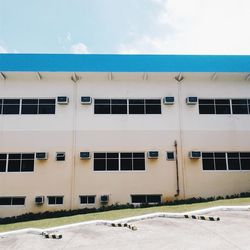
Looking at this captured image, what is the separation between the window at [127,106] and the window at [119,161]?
238cm

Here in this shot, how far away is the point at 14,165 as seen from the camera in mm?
14953

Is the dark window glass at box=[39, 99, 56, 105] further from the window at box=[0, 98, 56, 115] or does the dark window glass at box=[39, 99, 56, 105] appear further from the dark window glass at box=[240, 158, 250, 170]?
the dark window glass at box=[240, 158, 250, 170]

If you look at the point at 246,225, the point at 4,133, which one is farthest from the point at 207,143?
the point at 4,133

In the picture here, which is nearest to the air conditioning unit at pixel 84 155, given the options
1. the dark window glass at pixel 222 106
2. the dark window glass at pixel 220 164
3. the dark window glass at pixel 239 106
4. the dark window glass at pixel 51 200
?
the dark window glass at pixel 51 200

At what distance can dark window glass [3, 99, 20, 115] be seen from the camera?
50.9ft

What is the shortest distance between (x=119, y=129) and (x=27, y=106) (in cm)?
530

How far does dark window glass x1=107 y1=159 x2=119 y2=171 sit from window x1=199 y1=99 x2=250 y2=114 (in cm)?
552

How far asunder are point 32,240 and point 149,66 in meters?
10.4

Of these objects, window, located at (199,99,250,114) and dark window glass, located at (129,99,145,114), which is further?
window, located at (199,99,250,114)

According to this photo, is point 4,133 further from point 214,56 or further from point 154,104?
point 214,56

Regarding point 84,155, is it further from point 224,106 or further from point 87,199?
point 224,106

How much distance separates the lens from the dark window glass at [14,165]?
14.9 m

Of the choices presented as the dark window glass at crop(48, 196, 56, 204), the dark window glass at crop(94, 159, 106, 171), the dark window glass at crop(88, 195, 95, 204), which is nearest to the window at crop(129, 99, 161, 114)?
the dark window glass at crop(94, 159, 106, 171)

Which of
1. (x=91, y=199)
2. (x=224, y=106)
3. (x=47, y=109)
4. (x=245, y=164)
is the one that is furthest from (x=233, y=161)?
(x=47, y=109)
